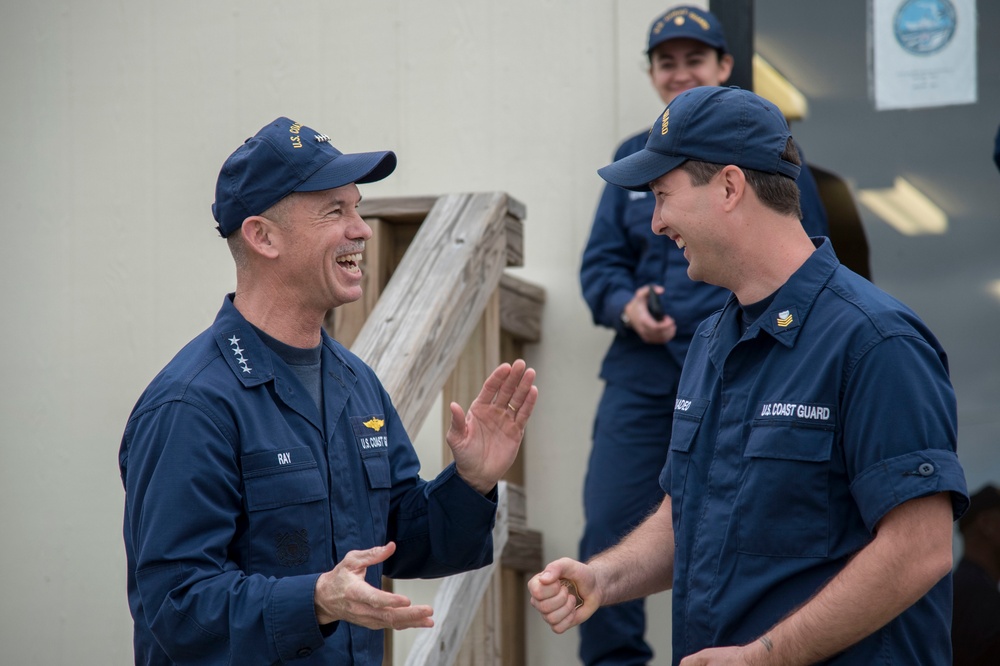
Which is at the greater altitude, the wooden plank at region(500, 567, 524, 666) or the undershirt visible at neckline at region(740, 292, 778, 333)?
the undershirt visible at neckline at region(740, 292, 778, 333)

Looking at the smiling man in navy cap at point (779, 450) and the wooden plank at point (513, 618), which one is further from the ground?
the smiling man in navy cap at point (779, 450)

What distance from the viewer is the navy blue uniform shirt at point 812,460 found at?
2215 millimetres

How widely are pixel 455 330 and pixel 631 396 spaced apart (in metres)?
0.78

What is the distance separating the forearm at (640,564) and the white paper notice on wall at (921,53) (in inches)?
91.9

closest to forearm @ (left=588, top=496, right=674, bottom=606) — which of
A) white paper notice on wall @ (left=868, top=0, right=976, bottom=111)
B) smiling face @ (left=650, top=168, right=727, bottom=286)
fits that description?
smiling face @ (left=650, top=168, right=727, bottom=286)

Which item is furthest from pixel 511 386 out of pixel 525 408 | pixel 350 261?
pixel 350 261

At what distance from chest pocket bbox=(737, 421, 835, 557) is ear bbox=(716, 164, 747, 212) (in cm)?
44

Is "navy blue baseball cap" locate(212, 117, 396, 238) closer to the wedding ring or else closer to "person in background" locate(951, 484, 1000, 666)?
the wedding ring

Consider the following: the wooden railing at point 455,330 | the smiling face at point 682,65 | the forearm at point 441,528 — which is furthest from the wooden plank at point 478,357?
the forearm at point 441,528

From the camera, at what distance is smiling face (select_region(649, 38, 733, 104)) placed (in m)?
4.32

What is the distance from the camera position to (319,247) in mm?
2691

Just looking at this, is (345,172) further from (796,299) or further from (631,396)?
(631,396)

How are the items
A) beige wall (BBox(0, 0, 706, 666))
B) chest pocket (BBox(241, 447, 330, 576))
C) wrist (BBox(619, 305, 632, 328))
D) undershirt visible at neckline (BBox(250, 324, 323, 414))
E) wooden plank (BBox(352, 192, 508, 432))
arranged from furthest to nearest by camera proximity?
1. beige wall (BBox(0, 0, 706, 666))
2. wrist (BBox(619, 305, 632, 328))
3. wooden plank (BBox(352, 192, 508, 432))
4. undershirt visible at neckline (BBox(250, 324, 323, 414))
5. chest pocket (BBox(241, 447, 330, 576))

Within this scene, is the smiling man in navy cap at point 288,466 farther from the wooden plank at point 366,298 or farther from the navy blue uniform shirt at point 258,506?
the wooden plank at point 366,298
